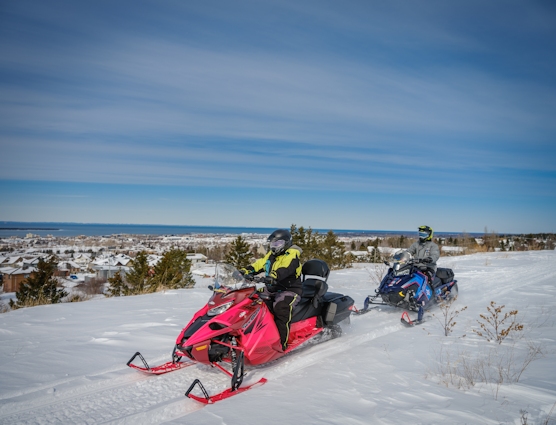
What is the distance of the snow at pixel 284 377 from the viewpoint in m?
3.43

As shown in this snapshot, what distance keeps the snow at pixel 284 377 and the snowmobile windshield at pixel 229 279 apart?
1.09 metres

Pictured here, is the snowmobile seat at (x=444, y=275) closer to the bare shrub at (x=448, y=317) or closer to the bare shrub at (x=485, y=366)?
the bare shrub at (x=448, y=317)

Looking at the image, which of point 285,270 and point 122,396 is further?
point 285,270

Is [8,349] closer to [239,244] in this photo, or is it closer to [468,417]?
[468,417]

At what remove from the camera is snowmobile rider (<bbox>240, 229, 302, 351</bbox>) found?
196 inches

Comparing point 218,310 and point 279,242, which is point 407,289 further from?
point 218,310

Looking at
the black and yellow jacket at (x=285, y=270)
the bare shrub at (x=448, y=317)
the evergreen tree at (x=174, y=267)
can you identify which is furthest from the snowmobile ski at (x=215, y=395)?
the evergreen tree at (x=174, y=267)

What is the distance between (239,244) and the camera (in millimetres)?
35531

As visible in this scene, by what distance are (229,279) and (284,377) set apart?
1.38 m

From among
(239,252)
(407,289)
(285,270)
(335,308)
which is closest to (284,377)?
(285,270)

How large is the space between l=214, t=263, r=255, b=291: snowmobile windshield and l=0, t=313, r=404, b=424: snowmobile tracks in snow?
1090 millimetres

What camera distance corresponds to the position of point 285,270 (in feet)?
16.6

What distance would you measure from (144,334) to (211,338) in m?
2.50

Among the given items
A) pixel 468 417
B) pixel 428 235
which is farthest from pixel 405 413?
pixel 428 235
